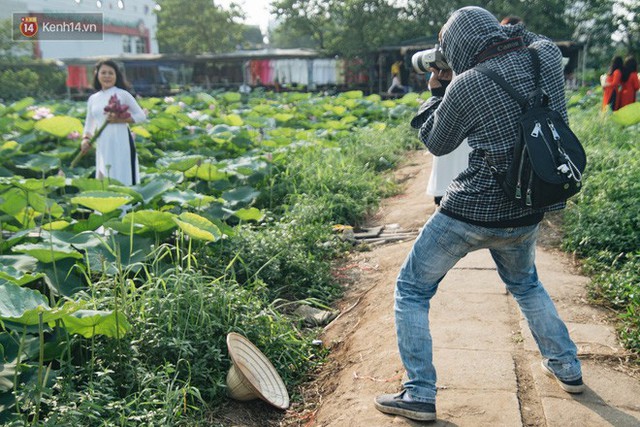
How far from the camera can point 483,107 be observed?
7.77 ft

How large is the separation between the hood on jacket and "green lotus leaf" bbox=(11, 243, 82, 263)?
209cm

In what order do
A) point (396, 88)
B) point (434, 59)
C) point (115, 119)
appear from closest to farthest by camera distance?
point (434, 59) → point (115, 119) → point (396, 88)

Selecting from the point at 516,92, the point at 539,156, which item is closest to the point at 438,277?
the point at 539,156

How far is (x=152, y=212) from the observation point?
388 centimetres

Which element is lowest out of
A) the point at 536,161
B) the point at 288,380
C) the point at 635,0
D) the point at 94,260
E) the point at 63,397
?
the point at 288,380

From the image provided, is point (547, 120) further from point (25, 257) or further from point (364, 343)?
point (25, 257)

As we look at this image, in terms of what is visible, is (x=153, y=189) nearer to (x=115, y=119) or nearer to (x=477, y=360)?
(x=115, y=119)

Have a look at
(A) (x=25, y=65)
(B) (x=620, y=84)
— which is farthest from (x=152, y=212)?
(A) (x=25, y=65)

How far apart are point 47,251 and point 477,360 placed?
207cm

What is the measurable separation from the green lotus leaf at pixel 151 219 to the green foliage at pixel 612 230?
2356mm

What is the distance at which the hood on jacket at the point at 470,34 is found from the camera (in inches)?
95.0

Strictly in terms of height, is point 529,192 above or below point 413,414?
above

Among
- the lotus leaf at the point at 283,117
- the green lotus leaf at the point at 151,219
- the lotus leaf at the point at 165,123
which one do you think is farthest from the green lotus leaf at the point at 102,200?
the lotus leaf at the point at 283,117

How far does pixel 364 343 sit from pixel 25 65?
84.6 feet
